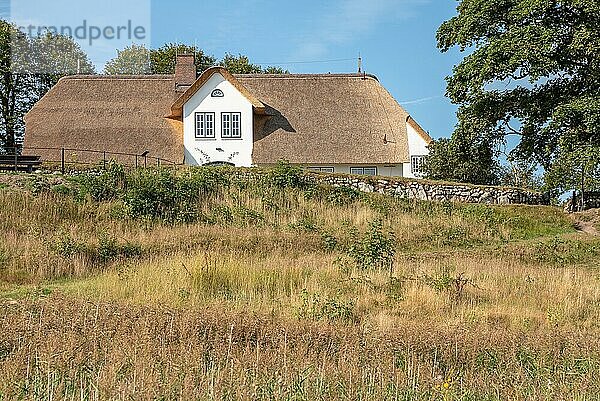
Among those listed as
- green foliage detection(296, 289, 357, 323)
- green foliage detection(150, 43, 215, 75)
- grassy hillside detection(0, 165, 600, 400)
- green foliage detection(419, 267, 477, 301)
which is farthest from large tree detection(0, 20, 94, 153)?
green foliage detection(296, 289, 357, 323)

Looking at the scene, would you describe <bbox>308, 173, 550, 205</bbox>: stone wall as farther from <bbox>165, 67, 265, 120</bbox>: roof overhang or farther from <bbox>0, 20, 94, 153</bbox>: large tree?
<bbox>0, 20, 94, 153</bbox>: large tree

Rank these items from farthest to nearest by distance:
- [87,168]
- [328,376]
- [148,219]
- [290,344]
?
[87,168]
[148,219]
[290,344]
[328,376]

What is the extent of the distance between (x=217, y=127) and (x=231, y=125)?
789 millimetres

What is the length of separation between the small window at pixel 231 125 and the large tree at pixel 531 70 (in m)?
14.0

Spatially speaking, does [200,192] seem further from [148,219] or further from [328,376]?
[328,376]

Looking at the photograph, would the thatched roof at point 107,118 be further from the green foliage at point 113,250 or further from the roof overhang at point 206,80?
the green foliage at point 113,250

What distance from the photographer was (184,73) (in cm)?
4612

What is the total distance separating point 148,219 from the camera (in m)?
24.1

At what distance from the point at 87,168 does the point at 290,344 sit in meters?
23.5

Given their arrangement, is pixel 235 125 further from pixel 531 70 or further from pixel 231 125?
pixel 531 70

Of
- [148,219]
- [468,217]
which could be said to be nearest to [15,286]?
[148,219]

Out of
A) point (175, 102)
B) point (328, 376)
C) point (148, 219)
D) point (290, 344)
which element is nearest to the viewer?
point (328, 376)

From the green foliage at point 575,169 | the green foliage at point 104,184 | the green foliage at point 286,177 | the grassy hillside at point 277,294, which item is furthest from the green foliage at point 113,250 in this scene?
the green foliage at point 575,169

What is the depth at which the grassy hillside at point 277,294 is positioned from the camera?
8422 mm
